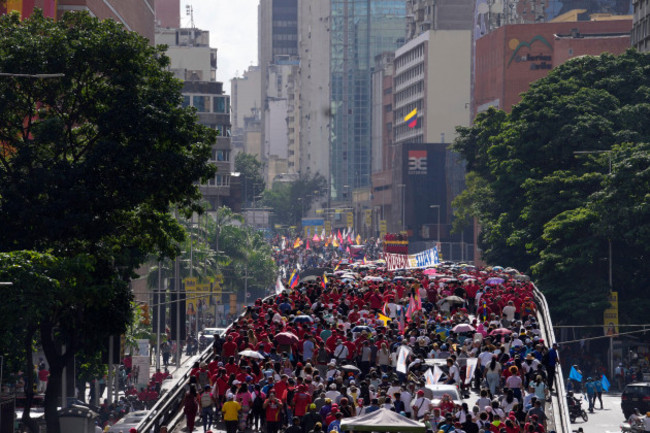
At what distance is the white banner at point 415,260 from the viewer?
3019 inches

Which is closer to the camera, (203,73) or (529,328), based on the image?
(529,328)

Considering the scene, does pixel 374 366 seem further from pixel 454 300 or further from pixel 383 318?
pixel 454 300

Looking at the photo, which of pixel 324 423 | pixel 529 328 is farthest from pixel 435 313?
pixel 324 423

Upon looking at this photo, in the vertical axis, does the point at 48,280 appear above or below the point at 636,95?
below

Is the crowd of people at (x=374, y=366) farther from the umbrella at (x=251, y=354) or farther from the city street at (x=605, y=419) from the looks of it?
the city street at (x=605, y=419)

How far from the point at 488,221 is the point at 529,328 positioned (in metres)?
51.4

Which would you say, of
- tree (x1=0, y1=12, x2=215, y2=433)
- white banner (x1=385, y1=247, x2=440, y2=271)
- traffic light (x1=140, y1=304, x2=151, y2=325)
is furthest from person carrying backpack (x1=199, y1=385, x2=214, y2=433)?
white banner (x1=385, y1=247, x2=440, y2=271)

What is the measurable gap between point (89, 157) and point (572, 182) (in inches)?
1552

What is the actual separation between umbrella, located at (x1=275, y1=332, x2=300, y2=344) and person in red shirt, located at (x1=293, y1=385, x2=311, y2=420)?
4.84 metres

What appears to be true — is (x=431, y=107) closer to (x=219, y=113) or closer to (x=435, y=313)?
(x=219, y=113)

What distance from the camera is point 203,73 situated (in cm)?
19625

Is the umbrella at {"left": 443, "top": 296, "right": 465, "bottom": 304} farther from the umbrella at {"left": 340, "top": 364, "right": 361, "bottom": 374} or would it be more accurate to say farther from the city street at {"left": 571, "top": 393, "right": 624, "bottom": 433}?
the umbrella at {"left": 340, "top": 364, "right": 361, "bottom": 374}

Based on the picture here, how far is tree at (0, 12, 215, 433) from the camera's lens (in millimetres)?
36625

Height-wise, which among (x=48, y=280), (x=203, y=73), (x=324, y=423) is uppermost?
(x=203, y=73)
